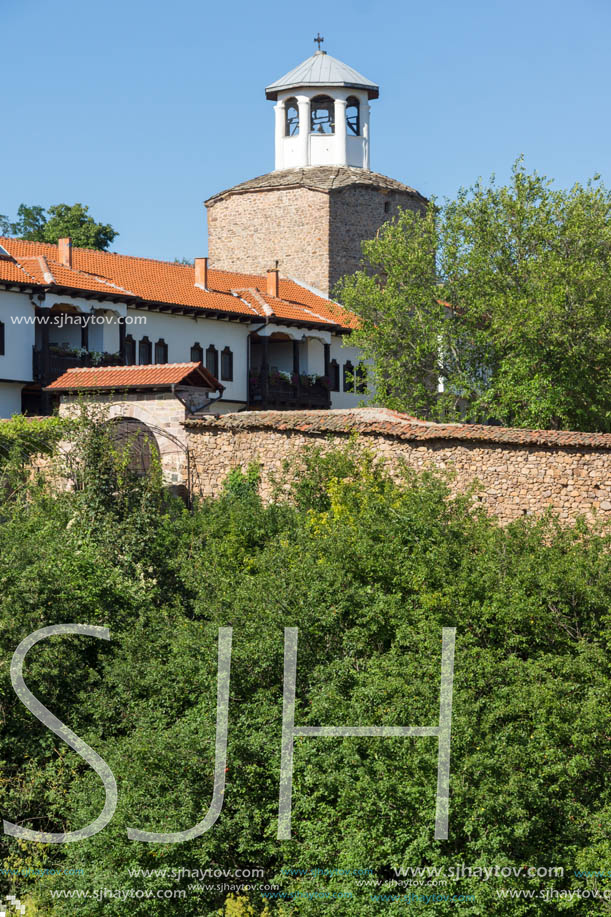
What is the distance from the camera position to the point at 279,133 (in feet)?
120

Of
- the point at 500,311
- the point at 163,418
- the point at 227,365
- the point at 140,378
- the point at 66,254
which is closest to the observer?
the point at 163,418

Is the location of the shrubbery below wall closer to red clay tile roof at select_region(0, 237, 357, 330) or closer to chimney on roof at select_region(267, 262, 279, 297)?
red clay tile roof at select_region(0, 237, 357, 330)

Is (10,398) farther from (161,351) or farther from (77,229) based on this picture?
(77,229)

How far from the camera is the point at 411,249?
25.9 m

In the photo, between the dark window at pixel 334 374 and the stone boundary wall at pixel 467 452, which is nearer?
the stone boundary wall at pixel 467 452

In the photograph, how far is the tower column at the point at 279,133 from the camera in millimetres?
36500

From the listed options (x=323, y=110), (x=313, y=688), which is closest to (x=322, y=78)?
(x=323, y=110)

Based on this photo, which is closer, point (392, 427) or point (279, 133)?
point (392, 427)

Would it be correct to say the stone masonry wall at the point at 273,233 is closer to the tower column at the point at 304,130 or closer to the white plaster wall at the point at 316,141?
the tower column at the point at 304,130

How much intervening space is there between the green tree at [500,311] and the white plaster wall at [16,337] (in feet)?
24.1

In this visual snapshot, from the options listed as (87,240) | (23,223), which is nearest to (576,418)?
(87,240)

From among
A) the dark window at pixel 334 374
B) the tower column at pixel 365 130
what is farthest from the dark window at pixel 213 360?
the tower column at pixel 365 130

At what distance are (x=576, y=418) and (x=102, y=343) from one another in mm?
11195

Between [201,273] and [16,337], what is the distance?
275 inches
